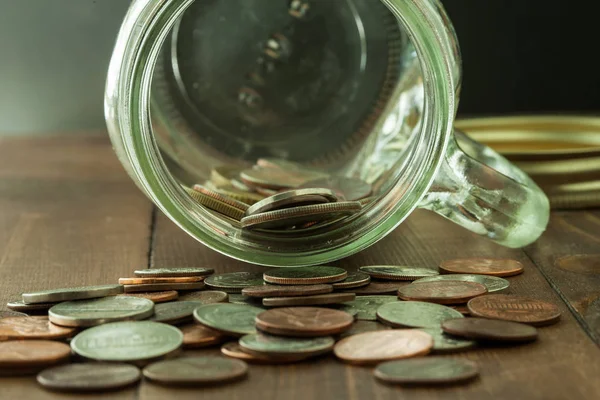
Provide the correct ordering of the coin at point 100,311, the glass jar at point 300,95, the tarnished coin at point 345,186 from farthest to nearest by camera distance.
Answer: the glass jar at point 300,95
the tarnished coin at point 345,186
the coin at point 100,311

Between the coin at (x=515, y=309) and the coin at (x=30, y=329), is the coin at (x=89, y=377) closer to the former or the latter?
the coin at (x=30, y=329)

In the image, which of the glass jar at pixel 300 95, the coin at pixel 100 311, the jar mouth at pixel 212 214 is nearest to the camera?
the coin at pixel 100 311

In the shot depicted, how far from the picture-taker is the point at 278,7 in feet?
4.33

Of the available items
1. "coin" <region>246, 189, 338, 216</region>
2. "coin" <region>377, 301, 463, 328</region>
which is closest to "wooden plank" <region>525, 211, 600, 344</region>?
"coin" <region>377, 301, 463, 328</region>

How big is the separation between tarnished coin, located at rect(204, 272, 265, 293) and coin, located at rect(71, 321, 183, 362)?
0.41 ft

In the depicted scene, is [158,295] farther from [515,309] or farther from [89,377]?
[515,309]

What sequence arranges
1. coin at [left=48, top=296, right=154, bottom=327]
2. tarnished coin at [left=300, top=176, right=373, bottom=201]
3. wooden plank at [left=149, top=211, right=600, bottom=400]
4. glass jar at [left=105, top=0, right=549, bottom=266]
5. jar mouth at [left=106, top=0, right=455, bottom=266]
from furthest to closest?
glass jar at [left=105, top=0, right=549, bottom=266], tarnished coin at [left=300, top=176, right=373, bottom=201], jar mouth at [left=106, top=0, right=455, bottom=266], coin at [left=48, top=296, right=154, bottom=327], wooden plank at [left=149, top=211, right=600, bottom=400]

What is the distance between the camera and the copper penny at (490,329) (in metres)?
0.73

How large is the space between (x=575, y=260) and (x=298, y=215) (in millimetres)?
325

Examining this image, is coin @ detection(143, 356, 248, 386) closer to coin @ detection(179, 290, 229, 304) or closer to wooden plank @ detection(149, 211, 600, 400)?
wooden plank @ detection(149, 211, 600, 400)

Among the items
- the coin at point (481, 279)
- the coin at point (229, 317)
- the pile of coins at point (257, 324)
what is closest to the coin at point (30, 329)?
the pile of coins at point (257, 324)

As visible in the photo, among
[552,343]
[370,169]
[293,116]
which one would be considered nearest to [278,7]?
[293,116]

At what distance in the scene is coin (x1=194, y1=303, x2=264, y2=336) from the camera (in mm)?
736

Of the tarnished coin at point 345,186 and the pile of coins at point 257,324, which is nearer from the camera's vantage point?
the pile of coins at point 257,324
